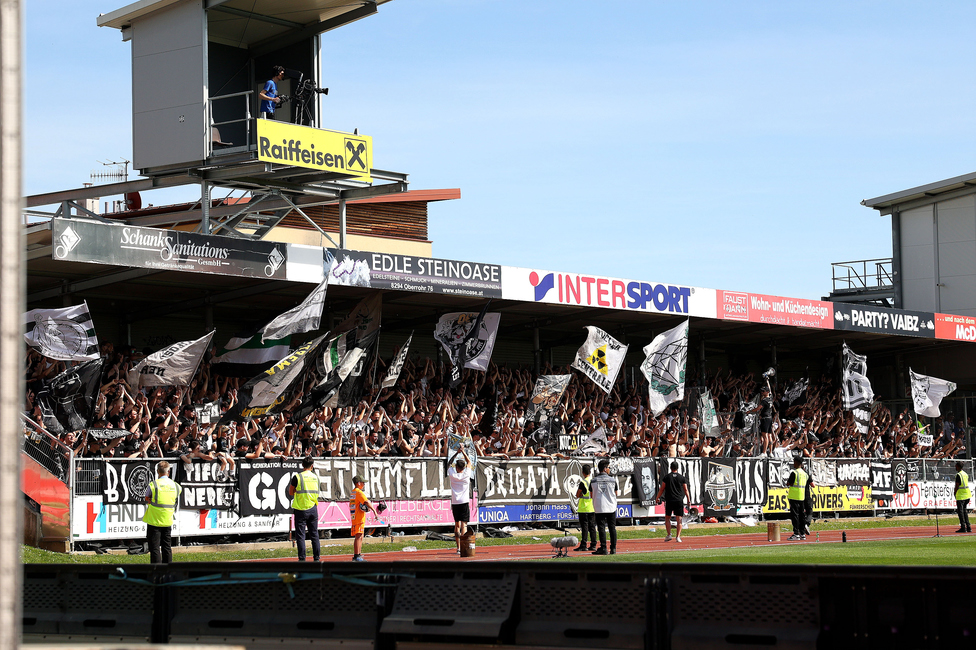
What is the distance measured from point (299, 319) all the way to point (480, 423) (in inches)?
284

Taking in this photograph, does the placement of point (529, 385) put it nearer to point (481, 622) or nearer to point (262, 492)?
point (262, 492)

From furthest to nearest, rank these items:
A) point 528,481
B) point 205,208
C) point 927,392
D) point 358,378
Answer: point 927,392, point 528,481, point 358,378, point 205,208

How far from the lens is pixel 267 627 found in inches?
A: 399

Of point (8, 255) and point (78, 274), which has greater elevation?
point (78, 274)

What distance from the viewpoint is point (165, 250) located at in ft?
76.3

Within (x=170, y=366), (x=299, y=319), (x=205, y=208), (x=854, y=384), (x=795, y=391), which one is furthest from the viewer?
(x=795, y=391)

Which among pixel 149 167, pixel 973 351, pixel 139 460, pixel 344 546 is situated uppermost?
pixel 149 167

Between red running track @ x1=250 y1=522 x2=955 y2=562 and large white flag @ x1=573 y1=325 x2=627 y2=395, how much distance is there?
4.85m

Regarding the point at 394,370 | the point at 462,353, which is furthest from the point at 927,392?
the point at 394,370

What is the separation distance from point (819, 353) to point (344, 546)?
26398 millimetres

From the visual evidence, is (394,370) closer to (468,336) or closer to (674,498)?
(468,336)

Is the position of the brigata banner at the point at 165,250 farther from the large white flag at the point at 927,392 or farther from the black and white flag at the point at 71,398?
the large white flag at the point at 927,392

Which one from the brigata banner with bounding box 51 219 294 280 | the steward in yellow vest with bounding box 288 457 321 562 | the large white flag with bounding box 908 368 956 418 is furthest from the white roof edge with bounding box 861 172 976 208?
the steward in yellow vest with bounding box 288 457 321 562

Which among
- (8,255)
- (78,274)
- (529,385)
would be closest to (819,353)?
(529,385)
